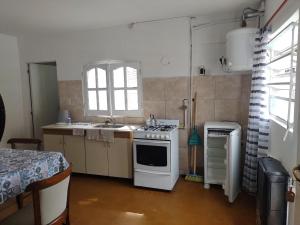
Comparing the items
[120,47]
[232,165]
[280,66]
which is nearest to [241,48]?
[280,66]

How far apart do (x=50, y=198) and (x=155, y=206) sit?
4.62 feet

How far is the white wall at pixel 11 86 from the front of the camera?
155 inches

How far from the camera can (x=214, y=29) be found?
10.2ft

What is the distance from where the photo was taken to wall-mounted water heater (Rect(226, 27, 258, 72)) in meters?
2.59

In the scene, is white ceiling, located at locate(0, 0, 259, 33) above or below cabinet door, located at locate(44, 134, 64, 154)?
above

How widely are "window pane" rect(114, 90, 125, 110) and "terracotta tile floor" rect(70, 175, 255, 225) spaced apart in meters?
1.22

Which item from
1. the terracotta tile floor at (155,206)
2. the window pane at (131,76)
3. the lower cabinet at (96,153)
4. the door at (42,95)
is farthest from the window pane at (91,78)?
the terracotta tile floor at (155,206)

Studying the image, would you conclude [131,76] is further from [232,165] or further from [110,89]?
[232,165]

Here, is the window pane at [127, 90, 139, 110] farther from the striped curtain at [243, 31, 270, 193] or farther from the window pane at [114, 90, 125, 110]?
the striped curtain at [243, 31, 270, 193]

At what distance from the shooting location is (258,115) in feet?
8.36

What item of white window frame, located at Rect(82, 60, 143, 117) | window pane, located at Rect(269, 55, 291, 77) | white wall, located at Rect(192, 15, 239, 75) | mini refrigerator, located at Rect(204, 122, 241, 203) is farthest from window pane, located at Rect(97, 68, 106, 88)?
window pane, located at Rect(269, 55, 291, 77)

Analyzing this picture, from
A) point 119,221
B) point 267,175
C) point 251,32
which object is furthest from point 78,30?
point 267,175

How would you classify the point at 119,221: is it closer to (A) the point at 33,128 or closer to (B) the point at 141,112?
(B) the point at 141,112

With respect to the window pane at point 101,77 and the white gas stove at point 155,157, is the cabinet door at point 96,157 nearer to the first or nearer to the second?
the white gas stove at point 155,157
